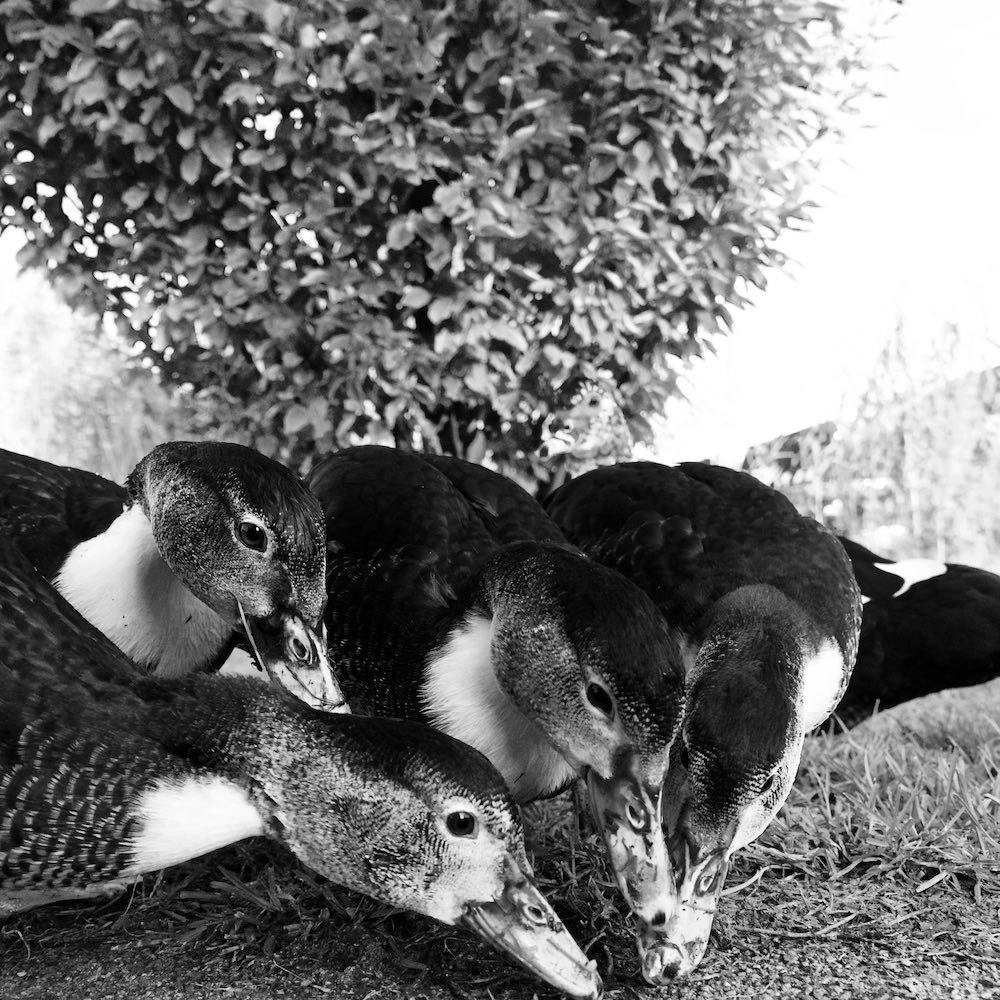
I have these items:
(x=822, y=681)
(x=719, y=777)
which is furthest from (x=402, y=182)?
(x=719, y=777)

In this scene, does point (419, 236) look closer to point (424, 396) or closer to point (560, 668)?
point (424, 396)

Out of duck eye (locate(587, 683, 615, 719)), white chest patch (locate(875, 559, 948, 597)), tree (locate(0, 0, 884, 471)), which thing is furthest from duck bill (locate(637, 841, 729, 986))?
tree (locate(0, 0, 884, 471))

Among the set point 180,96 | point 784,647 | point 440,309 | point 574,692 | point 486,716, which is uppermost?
point 784,647

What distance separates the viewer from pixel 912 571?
4793mm

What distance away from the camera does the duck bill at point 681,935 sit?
239 cm

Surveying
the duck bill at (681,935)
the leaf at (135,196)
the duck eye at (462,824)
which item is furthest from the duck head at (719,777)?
the leaf at (135,196)

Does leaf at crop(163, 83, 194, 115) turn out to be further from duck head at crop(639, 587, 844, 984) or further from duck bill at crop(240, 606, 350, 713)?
duck head at crop(639, 587, 844, 984)

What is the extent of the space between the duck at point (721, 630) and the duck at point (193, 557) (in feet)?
3.00

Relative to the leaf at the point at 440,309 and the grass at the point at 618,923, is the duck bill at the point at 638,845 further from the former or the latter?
the leaf at the point at 440,309

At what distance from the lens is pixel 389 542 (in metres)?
3.23

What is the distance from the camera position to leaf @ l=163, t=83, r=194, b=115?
4941 mm

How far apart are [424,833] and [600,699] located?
0.53 meters

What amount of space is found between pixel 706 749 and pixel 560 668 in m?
0.37

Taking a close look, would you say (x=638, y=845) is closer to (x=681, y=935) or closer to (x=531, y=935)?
(x=681, y=935)
